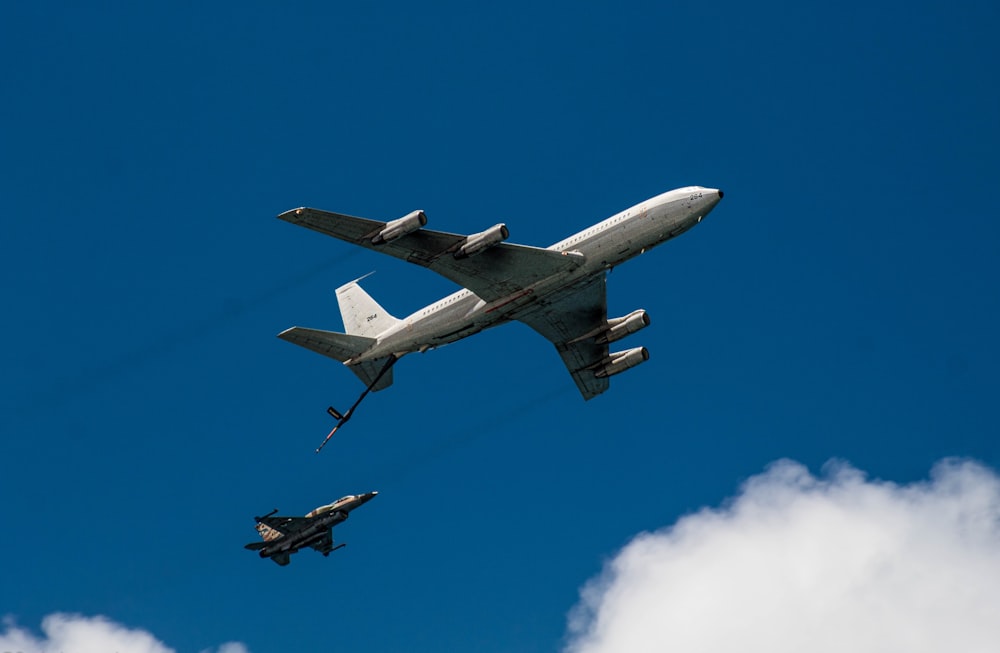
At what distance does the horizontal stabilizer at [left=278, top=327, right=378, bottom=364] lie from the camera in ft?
293

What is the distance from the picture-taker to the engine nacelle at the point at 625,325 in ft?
305

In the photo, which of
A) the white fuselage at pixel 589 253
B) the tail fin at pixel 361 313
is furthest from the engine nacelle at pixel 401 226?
the tail fin at pixel 361 313

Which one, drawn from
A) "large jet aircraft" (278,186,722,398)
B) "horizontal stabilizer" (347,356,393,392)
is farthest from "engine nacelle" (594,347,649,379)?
"horizontal stabilizer" (347,356,393,392)

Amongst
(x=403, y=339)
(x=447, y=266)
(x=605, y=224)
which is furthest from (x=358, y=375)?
(x=605, y=224)

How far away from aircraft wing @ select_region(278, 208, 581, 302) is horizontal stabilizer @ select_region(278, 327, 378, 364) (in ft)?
30.6

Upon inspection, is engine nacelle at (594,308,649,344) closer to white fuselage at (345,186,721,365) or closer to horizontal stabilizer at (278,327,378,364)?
white fuselage at (345,186,721,365)

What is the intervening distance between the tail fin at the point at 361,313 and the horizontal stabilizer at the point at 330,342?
5.65 feet

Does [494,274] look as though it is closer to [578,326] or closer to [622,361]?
[578,326]

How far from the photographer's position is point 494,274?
84.0 metres

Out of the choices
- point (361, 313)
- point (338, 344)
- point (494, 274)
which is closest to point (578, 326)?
point (494, 274)

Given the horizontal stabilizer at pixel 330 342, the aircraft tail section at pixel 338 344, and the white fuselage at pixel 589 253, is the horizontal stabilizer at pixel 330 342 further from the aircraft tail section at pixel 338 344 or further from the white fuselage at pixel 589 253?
the white fuselage at pixel 589 253

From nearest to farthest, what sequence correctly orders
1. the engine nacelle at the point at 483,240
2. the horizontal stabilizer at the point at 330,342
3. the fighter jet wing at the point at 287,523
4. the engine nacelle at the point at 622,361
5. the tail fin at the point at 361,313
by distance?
1. the engine nacelle at the point at 483,240
2. the horizontal stabilizer at the point at 330,342
3. the fighter jet wing at the point at 287,523
4. the tail fin at the point at 361,313
5. the engine nacelle at the point at 622,361

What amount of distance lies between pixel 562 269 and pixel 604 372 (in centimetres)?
1558

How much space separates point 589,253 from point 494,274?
20.5 feet
